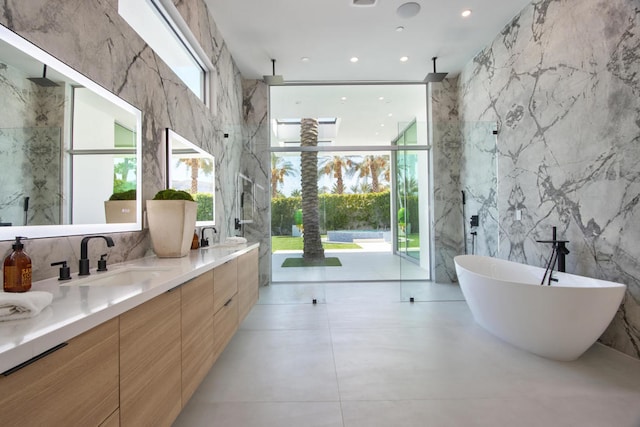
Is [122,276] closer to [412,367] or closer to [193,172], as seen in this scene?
[193,172]

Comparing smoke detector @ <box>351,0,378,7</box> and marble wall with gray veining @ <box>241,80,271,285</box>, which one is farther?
marble wall with gray veining @ <box>241,80,271,285</box>

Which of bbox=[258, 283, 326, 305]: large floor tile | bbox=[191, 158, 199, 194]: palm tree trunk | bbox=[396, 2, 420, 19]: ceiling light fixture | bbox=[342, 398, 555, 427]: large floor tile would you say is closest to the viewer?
bbox=[342, 398, 555, 427]: large floor tile

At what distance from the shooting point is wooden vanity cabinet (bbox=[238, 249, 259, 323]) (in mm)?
2815

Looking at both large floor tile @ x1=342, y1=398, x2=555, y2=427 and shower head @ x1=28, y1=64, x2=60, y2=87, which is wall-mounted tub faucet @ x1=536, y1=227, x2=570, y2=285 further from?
shower head @ x1=28, y1=64, x2=60, y2=87

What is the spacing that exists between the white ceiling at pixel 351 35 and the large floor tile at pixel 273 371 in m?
3.51

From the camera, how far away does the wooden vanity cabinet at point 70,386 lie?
0.68 m

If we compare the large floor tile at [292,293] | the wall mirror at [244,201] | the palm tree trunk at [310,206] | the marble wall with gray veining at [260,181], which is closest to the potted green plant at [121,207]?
the large floor tile at [292,293]

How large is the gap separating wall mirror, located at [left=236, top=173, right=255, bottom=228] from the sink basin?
2802mm

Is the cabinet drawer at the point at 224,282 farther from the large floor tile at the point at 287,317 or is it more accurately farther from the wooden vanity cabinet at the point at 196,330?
the large floor tile at the point at 287,317

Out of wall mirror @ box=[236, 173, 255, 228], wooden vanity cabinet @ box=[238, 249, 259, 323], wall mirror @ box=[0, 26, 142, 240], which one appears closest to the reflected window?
wall mirror @ box=[0, 26, 142, 240]

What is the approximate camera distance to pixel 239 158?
16.0 ft

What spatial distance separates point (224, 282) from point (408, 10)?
3.47m

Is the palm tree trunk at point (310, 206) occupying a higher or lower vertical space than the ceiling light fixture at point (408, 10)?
lower

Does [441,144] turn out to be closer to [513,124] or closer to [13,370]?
[513,124]
